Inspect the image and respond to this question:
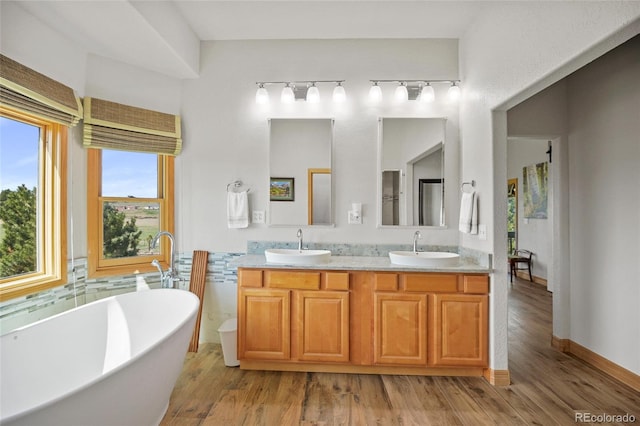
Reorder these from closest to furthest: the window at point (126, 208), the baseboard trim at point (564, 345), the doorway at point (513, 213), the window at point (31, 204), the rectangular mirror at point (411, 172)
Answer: the window at point (31, 204) < the window at point (126, 208) < the baseboard trim at point (564, 345) < the rectangular mirror at point (411, 172) < the doorway at point (513, 213)

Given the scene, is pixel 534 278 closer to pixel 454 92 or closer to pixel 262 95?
pixel 454 92

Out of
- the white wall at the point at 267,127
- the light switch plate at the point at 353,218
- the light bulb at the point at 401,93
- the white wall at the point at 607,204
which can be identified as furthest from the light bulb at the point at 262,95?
the white wall at the point at 607,204

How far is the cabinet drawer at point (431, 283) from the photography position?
2.41 metres

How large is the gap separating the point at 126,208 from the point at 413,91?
9.67ft

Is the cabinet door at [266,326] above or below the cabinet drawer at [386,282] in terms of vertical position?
below

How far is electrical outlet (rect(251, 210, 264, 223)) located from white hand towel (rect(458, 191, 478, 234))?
186 cm

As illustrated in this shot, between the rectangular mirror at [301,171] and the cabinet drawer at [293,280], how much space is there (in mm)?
635

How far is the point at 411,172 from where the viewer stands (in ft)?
9.73

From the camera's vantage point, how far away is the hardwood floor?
1.93 meters

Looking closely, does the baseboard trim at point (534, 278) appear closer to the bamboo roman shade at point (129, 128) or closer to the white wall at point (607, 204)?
the white wall at point (607, 204)

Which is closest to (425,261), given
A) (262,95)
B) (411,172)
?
(411,172)

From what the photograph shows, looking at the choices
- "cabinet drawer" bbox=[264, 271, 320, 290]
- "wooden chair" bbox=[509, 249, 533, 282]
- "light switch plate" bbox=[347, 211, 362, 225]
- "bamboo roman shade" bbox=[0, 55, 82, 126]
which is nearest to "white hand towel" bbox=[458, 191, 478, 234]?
"light switch plate" bbox=[347, 211, 362, 225]

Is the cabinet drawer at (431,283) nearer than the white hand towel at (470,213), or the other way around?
the cabinet drawer at (431,283)

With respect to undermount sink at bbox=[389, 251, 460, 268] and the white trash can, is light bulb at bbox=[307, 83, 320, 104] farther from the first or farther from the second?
the white trash can
